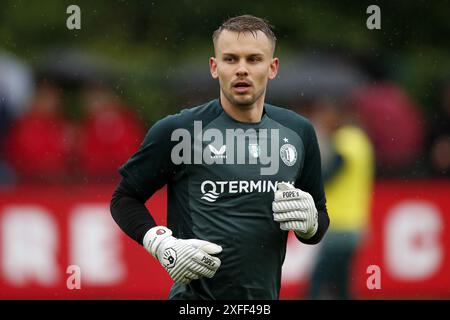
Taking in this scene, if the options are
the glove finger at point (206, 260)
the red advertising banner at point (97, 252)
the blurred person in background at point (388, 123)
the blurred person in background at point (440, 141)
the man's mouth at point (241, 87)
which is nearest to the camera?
the glove finger at point (206, 260)

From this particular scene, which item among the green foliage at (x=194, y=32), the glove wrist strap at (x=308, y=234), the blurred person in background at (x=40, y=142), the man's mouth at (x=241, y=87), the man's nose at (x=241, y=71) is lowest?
the glove wrist strap at (x=308, y=234)

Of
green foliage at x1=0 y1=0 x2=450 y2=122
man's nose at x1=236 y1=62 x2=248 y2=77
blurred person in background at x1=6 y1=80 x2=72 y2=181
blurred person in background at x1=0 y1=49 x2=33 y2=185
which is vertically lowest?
man's nose at x1=236 y1=62 x2=248 y2=77

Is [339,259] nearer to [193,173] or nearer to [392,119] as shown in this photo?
[392,119]

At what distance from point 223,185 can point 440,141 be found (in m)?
6.97

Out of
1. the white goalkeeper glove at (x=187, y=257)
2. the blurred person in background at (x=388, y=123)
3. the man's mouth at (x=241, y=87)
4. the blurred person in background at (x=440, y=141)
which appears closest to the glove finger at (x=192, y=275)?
the white goalkeeper glove at (x=187, y=257)

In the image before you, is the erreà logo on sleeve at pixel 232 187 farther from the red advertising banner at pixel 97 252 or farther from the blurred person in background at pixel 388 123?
the blurred person in background at pixel 388 123

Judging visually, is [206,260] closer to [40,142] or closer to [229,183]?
[229,183]

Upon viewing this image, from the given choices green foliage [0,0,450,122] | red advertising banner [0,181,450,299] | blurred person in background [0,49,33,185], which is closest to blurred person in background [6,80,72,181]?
blurred person in background [0,49,33,185]

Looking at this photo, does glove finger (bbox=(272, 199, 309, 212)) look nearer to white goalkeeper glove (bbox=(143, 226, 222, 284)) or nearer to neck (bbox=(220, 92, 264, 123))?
white goalkeeper glove (bbox=(143, 226, 222, 284))

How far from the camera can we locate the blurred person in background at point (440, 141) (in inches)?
454

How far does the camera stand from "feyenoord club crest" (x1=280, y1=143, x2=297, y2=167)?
18.2 ft

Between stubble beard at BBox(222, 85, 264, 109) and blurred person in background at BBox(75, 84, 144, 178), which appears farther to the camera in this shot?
blurred person in background at BBox(75, 84, 144, 178)

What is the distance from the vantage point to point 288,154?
558 cm

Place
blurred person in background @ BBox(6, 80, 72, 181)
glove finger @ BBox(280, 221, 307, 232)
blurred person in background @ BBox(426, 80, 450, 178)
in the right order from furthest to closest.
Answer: blurred person in background @ BBox(426, 80, 450, 178), blurred person in background @ BBox(6, 80, 72, 181), glove finger @ BBox(280, 221, 307, 232)
